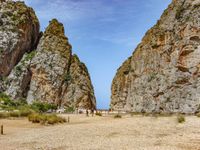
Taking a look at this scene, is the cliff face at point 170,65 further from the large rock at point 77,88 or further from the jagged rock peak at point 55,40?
the jagged rock peak at point 55,40

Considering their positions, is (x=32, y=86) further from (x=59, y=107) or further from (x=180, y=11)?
(x=180, y=11)

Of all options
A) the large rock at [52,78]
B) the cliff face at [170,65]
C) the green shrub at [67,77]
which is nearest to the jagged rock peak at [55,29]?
the large rock at [52,78]

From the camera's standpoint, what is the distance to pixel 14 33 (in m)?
88.7

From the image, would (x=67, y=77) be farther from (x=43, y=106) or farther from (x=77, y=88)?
(x=43, y=106)

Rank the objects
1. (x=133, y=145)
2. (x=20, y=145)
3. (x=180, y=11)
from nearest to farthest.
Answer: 1. (x=133, y=145)
2. (x=20, y=145)
3. (x=180, y=11)

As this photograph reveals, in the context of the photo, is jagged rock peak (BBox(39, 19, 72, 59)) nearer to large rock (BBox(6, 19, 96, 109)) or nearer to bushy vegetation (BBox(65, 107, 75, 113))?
large rock (BBox(6, 19, 96, 109))

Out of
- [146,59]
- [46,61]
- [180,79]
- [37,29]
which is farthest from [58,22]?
[180,79]

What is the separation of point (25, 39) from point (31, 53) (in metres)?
3.89

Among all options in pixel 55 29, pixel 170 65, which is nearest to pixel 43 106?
pixel 55 29

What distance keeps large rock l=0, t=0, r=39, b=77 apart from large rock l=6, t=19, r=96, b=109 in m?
2.09

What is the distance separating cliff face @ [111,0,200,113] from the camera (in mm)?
61000

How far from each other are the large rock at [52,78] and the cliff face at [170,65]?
1281 cm

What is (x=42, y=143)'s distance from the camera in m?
21.2

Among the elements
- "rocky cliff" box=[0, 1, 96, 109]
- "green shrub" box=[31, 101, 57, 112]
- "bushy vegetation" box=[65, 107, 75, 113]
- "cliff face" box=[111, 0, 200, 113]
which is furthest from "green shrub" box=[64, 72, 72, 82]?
"cliff face" box=[111, 0, 200, 113]
